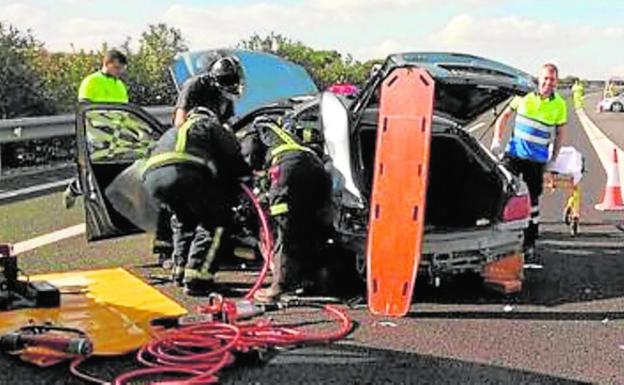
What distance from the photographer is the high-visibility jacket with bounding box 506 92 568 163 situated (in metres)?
8.86

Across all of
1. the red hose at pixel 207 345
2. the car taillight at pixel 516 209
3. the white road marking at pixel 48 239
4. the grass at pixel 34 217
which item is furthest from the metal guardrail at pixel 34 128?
the red hose at pixel 207 345

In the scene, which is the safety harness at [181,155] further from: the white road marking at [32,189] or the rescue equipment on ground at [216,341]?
the white road marking at [32,189]

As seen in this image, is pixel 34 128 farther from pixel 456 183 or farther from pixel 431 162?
pixel 456 183

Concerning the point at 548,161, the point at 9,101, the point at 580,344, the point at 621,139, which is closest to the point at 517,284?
the point at 580,344

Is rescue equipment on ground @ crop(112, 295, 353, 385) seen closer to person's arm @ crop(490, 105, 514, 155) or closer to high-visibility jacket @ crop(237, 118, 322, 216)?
high-visibility jacket @ crop(237, 118, 322, 216)

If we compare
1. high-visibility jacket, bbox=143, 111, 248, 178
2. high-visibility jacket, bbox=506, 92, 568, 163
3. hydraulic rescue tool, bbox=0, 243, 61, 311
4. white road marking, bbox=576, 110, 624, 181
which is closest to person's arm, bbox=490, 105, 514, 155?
high-visibility jacket, bbox=506, 92, 568, 163

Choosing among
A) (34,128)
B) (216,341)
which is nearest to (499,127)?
(216,341)

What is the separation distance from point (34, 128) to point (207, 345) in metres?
9.40

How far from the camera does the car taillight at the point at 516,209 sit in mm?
7230

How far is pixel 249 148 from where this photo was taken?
287 inches

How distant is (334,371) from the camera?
5.18 metres

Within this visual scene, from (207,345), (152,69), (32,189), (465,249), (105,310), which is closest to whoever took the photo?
(207,345)

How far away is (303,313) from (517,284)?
171 centimetres

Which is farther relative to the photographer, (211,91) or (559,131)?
(559,131)
